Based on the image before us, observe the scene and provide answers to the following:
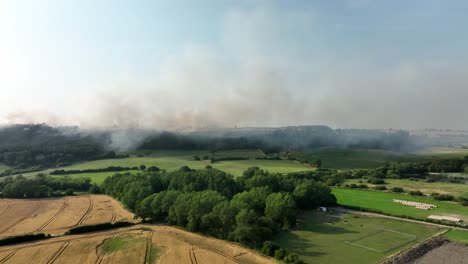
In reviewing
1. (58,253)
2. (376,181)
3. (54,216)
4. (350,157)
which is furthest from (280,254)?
(350,157)

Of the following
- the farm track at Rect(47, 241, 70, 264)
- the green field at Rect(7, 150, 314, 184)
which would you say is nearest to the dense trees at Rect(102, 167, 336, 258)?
the farm track at Rect(47, 241, 70, 264)

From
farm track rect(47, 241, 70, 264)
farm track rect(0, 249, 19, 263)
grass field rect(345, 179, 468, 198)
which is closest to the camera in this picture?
farm track rect(47, 241, 70, 264)

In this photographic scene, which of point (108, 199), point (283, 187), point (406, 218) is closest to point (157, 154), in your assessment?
point (108, 199)

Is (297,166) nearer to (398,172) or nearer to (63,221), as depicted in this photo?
(398,172)

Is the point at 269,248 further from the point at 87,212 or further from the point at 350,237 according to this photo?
the point at 87,212

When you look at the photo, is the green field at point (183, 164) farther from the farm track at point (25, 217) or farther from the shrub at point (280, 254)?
the shrub at point (280, 254)

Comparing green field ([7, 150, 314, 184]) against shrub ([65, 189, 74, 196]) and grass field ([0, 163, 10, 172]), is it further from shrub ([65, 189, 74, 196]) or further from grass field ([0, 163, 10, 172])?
shrub ([65, 189, 74, 196])
